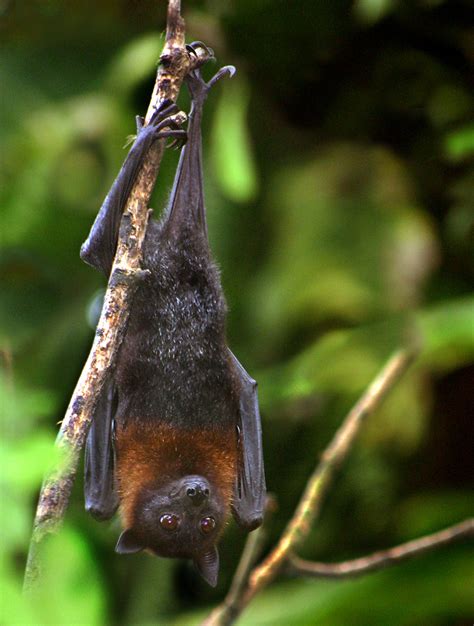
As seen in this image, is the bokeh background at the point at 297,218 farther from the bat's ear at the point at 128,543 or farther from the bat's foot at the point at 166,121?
the bat's foot at the point at 166,121

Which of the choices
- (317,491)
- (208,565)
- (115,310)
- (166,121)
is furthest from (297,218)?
(115,310)

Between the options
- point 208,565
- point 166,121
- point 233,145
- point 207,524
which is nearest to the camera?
point 166,121

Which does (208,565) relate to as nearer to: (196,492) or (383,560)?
(196,492)

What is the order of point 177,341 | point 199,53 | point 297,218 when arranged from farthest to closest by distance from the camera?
point 297,218, point 177,341, point 199,53

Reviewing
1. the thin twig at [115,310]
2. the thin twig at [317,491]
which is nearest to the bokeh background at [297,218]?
the thin twig at [317,491]

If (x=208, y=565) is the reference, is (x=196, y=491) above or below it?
above

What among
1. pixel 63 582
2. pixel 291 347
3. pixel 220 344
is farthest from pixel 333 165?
pixel 63 582
